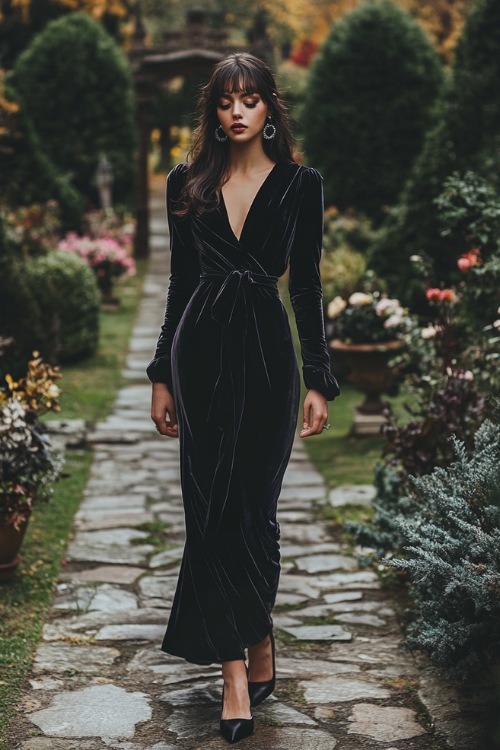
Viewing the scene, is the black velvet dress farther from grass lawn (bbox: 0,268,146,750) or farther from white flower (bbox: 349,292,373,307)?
white flower (bbox: 349,292,373,307)

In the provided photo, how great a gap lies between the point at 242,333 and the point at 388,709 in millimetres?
1319

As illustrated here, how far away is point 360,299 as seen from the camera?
809 centimetres

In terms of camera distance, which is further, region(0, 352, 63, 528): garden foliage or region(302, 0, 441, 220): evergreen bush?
region(302, 0, 441, 220): evergreen bush

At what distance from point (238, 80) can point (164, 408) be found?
1048 mm

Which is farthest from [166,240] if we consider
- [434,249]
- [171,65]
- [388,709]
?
[388,709]

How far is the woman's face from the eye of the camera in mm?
3363

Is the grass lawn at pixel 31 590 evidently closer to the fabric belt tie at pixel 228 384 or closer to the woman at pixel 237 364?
the woman at pixel 237 364

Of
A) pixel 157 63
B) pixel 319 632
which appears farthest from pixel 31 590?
pixel 157 63

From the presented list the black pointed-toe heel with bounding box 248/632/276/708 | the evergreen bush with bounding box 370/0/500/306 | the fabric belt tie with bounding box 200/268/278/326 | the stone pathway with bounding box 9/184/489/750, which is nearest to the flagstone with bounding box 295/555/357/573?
the stone pathway with bounding box 9/184/489/750

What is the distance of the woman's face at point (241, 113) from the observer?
3.36 meters

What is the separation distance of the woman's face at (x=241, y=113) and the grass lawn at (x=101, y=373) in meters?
4.10

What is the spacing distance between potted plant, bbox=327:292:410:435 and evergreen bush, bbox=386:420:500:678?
438 centimetres

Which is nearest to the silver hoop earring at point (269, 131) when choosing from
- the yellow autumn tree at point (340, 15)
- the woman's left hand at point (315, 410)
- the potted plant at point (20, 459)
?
the woman's left hand at point (315, 410)

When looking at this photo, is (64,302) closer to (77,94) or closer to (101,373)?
(101,373)
